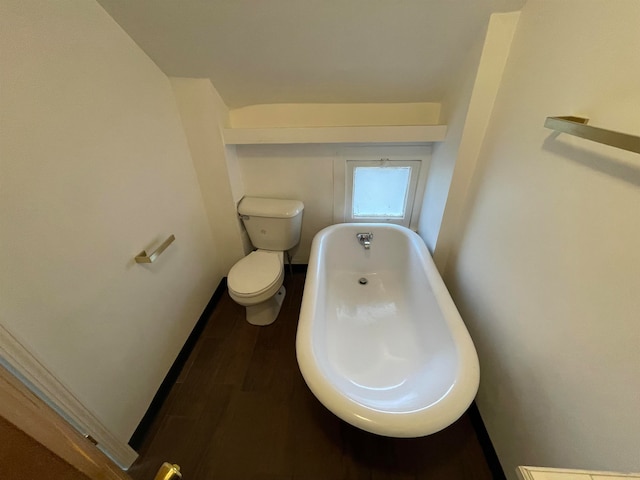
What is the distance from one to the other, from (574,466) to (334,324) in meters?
1.04

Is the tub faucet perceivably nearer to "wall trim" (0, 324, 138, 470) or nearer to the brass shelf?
the brass shelf

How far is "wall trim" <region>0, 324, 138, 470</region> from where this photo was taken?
2.38 feet

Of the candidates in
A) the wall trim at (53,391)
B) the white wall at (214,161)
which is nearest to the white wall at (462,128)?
the white wall at (214,161)

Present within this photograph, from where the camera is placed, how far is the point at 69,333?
0.89 m

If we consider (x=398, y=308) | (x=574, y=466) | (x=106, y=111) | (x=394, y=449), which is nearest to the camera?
(x=574, y=466)

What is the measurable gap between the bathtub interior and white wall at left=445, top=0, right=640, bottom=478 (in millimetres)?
260

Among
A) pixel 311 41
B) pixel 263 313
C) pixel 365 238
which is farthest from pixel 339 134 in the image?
pixel 263 313

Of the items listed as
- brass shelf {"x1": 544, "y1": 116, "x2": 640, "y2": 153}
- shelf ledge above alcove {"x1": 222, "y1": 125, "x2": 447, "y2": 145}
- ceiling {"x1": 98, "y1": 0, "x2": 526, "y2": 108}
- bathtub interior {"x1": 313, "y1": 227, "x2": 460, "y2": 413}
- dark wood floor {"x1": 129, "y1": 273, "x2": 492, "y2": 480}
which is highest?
ceiling {"x1": 98, "y1": 0, "x2": 526, "y2": 108}

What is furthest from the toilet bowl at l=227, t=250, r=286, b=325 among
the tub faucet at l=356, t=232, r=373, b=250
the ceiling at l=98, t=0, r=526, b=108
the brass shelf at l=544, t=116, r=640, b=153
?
the brass shelf at l=544, t=116, r=640, b=153

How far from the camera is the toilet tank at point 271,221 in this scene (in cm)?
176

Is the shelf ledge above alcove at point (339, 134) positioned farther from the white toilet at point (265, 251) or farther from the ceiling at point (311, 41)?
the white toilet at point (265, 251)

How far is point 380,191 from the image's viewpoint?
1950mm

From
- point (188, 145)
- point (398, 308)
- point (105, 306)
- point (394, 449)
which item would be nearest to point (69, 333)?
point (105, 306)

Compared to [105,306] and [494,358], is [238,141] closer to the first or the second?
[105,306]
